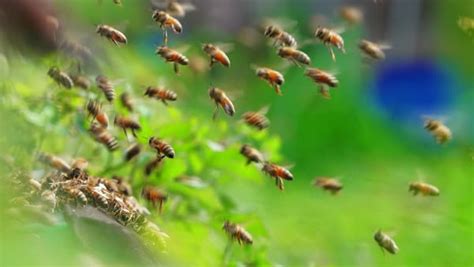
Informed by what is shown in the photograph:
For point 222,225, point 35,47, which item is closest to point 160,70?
point 35,47

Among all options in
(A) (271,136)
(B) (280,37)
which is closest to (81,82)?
(B) (280,37)

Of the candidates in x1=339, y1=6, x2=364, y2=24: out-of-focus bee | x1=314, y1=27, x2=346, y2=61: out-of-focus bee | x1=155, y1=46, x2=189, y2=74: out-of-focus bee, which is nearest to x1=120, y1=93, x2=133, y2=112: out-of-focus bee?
x1=155, y1=46, x2=189, y2=74: out-of-focus bee

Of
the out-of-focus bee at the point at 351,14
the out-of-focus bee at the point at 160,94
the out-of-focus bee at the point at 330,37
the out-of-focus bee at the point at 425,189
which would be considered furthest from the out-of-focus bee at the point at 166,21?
the out-of-focus bee at the point at 351,14

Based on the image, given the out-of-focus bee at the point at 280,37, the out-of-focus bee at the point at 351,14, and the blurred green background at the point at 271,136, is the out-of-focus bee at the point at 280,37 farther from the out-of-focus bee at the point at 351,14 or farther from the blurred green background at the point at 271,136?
the out-of-focus bee at the point at 351,14

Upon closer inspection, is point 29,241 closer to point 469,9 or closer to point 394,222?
point 394,222

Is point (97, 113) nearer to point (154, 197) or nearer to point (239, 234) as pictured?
point (154, 197)

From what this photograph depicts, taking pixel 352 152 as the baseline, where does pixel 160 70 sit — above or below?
below

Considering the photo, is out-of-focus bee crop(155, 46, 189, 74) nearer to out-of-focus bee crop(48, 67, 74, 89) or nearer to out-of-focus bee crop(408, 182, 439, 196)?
out-of-focus bee crop(48, 67, 74, 89)

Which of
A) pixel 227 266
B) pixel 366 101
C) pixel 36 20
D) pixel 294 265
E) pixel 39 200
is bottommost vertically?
pixel 39 200
